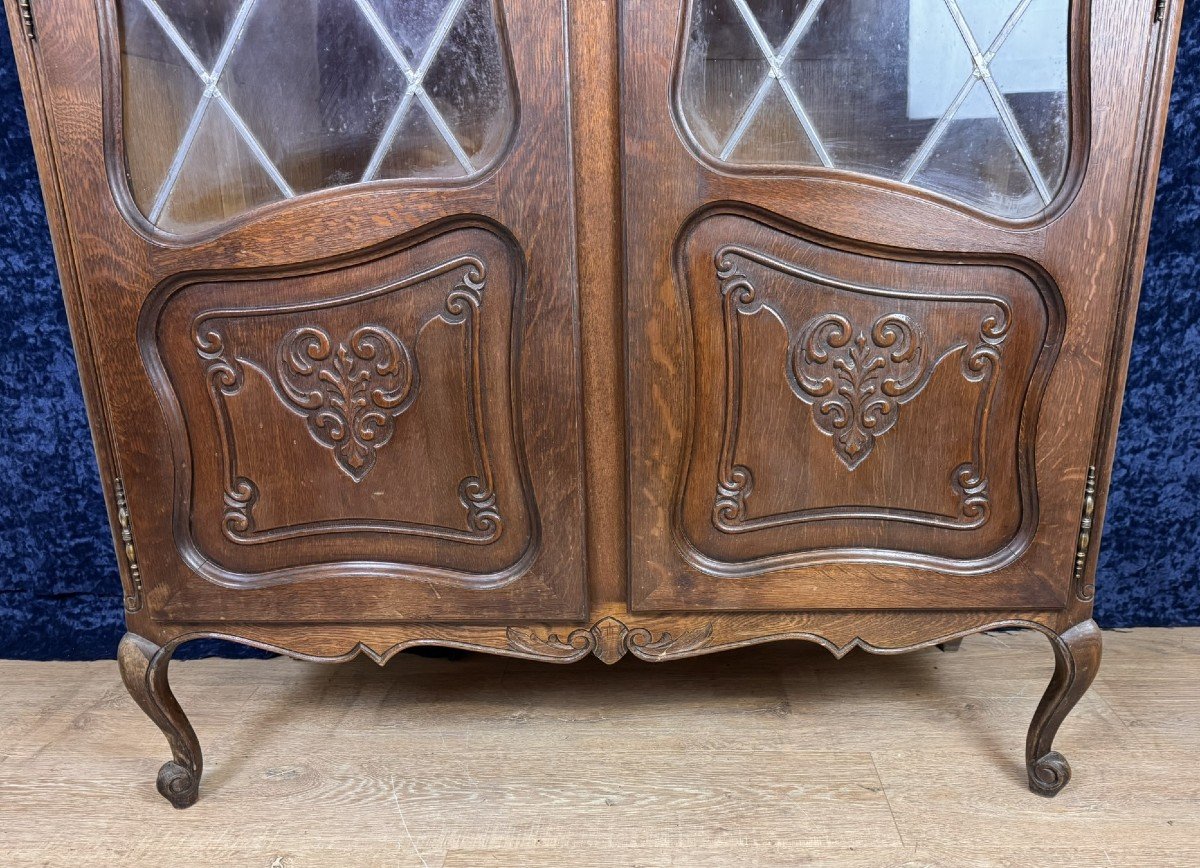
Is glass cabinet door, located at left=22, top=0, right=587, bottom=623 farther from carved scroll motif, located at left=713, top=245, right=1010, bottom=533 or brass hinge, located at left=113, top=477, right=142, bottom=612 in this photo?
carved scroll motif, located at left=713, top=245, right=1010, bottom=533

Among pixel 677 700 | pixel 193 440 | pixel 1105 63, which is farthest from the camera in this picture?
pixel 677 700

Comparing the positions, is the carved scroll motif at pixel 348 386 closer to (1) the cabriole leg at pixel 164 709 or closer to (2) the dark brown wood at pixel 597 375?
(2) the dark brown wood at pixel 597 375

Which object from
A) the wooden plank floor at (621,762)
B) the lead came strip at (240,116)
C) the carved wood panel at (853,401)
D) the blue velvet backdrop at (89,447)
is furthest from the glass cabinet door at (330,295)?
the blue velvet backdrop at (89,447)

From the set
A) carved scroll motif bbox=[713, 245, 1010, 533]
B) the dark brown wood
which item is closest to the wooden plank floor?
the dark brown wood

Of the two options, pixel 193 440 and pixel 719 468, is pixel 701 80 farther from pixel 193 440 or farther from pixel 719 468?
pixel 193 440

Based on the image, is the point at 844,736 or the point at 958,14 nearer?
the point at 958,14

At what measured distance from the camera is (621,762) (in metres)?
1.10

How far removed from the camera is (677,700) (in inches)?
48.1

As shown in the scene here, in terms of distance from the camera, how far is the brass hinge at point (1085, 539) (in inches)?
36.0

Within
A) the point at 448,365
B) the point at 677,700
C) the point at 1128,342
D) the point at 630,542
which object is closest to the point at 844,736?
the point at 677,700

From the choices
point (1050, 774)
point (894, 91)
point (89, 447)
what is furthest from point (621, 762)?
point (89, 447)

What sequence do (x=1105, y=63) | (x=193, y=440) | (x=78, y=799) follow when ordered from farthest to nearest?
(x=78, y=799) → (x=193, y=440) → (x=1105, y=63)

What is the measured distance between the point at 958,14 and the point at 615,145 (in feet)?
1.12

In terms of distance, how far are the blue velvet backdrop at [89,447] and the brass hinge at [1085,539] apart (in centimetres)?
52
